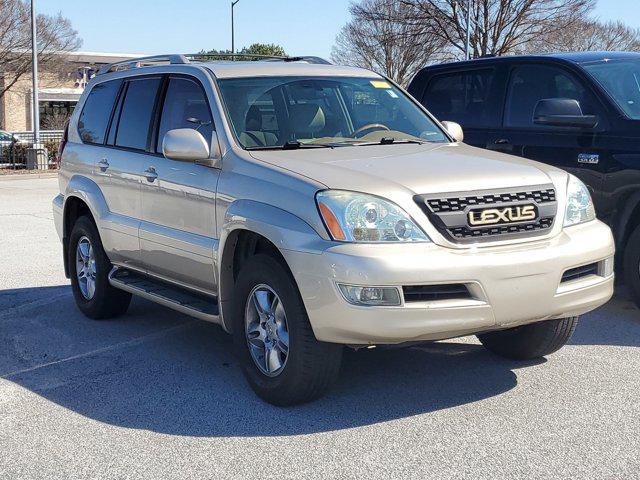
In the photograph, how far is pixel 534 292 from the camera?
4.64 metres

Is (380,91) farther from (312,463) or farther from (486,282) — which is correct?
(312,463)

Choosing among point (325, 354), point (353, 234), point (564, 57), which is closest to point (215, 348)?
point (325, 354)

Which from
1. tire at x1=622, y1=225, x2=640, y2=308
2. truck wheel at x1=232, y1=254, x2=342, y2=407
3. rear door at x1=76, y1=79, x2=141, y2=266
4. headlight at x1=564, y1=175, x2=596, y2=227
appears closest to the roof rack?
rear door at x1=76, y1=79, x2=141, y2=266

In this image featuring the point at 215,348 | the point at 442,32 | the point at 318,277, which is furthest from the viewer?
the point at 442,32

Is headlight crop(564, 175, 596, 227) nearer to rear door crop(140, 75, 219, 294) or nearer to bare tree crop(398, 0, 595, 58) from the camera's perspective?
rear door crop(140, 75, 219, 294)

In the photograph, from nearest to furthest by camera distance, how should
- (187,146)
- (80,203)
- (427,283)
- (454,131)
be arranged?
1. (427,283)
2. (187,146)
3. (454,131)
4. (80,203)

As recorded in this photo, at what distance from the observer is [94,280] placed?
704 cm

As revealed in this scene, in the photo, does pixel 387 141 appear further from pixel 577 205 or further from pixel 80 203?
pixel 80 203

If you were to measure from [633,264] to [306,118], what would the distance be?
277cm

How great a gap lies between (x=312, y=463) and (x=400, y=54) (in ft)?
152

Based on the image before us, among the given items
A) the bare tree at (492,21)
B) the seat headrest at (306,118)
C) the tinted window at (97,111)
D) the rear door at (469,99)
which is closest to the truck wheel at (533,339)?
the seat headrest at (306,118)

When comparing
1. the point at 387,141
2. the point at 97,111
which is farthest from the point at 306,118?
the point at 97,111

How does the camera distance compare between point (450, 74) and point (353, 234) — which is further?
point (450, 74)

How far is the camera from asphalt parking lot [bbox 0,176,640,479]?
Answer: 4105 mm
